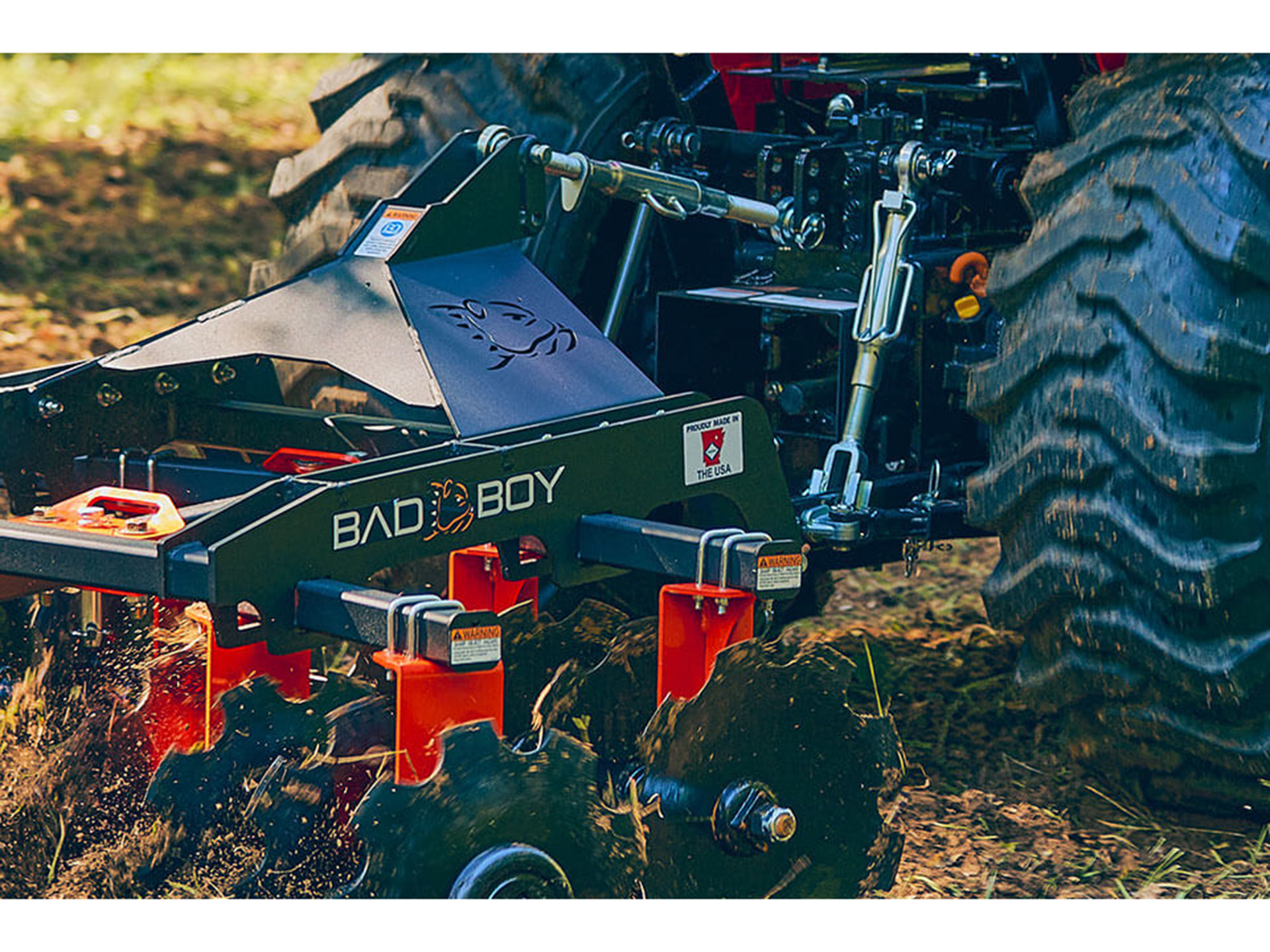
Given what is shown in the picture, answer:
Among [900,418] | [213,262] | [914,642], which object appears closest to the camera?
[900,418]

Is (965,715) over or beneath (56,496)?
beneath

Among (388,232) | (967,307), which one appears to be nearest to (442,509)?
(388,232)

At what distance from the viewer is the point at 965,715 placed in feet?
16.2

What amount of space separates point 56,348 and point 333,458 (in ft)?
14.6

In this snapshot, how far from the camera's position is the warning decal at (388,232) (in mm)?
3891

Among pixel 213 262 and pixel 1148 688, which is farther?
pixel 213 262

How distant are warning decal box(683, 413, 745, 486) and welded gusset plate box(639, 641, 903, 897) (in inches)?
15.6

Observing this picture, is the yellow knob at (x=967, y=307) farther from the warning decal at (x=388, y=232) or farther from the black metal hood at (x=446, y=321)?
the warning decal at (x=388, y=232)

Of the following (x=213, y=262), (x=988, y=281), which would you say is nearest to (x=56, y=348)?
(x=213, y=262)

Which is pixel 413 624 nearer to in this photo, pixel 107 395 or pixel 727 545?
pixel 727 545

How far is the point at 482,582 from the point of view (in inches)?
161

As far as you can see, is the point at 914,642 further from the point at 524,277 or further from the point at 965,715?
the point at 524,277

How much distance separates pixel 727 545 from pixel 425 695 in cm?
64

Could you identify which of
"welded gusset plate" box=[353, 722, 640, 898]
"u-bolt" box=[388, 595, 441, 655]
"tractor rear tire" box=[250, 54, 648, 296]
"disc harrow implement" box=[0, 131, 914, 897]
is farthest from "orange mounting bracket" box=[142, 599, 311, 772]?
"tractor rear tire" box=[250, 54, 648, 296]
